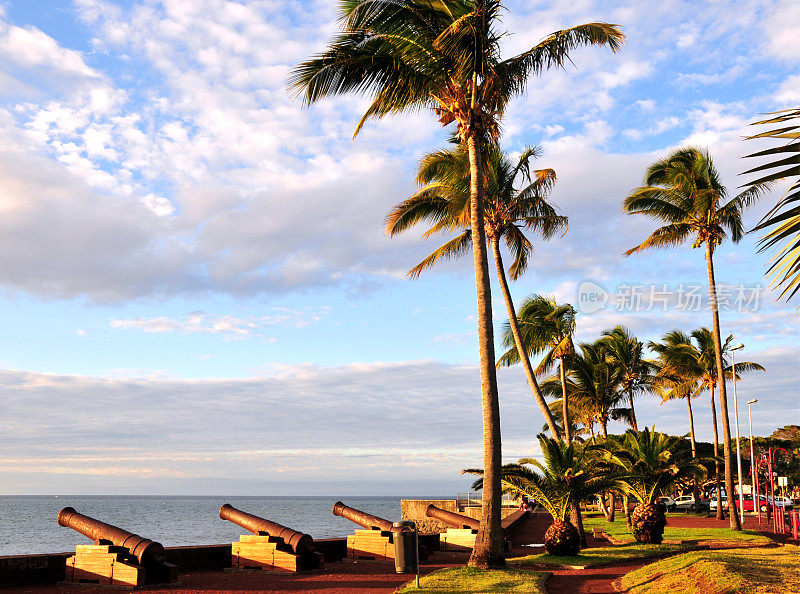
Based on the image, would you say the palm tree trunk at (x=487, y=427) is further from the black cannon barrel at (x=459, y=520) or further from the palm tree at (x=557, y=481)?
the black cannon barrel at (x=459, y=520)

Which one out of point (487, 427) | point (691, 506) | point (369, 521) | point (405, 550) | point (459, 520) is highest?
point (487, 427)

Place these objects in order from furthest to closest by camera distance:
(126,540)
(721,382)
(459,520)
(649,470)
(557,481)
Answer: (721,382) < (459,520) < (649,470) < (557,481) < (126,540)

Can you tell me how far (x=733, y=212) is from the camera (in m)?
27.3

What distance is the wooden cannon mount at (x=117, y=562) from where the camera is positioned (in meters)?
13.8

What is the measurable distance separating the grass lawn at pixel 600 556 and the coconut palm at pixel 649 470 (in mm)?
997

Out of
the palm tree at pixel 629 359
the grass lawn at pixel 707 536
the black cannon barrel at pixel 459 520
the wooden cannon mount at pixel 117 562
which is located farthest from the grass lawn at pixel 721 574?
the palm tree at pixel 629 359

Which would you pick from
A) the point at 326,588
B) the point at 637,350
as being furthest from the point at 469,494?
the point at 326,588

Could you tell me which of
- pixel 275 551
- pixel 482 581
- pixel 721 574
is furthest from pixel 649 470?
pixel 275 551

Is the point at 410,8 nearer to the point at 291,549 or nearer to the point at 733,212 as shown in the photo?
the point at 291,549

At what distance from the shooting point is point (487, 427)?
50.7 ft

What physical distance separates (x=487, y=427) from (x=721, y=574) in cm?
519

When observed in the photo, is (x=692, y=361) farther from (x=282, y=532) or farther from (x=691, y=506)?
(x=282, y=532)

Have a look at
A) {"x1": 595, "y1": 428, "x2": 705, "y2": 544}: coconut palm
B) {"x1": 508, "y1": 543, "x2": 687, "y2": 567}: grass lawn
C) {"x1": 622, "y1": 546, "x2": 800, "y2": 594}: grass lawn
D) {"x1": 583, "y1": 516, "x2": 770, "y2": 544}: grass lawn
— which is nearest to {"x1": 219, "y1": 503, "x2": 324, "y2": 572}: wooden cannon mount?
{"x1": 508, "y1": 543, "x2": 687, "y2": 567}: grass lawn

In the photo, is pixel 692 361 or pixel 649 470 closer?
pixel 649 470
